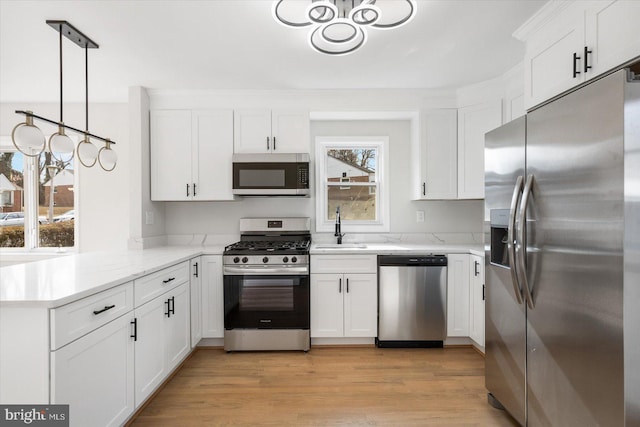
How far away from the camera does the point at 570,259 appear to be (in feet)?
4.75

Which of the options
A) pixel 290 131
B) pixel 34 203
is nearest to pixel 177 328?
pixel 290 131

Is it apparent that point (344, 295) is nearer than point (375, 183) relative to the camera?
Yes

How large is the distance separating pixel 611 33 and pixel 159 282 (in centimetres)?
283

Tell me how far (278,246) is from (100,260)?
1.38 meters

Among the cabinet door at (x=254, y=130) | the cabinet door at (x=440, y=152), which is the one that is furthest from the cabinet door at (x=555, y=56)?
the cabinet door at (x=254, y=130)

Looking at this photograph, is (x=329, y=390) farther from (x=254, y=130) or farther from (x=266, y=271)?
(x=254, y=130)

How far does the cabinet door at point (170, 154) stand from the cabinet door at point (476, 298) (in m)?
2.74

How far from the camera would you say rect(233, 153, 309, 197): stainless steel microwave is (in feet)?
10.6

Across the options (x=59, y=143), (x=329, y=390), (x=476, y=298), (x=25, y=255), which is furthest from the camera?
(x=25, y=255)

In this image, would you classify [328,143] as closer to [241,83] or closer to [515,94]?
[241,83]

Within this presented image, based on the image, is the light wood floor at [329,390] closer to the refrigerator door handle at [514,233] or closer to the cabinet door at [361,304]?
the cabinet door at [361,304]

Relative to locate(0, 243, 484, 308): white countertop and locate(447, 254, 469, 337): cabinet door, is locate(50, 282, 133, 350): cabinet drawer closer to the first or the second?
locate(0, 243, 484, 308): white countertop

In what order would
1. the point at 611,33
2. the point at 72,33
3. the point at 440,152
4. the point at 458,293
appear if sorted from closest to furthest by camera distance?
1. the point at 611,33
2. the point at 72,33
3. the point at 458,293
4. the point at 440,152

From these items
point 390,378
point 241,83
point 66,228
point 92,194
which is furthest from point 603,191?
point 66,228
